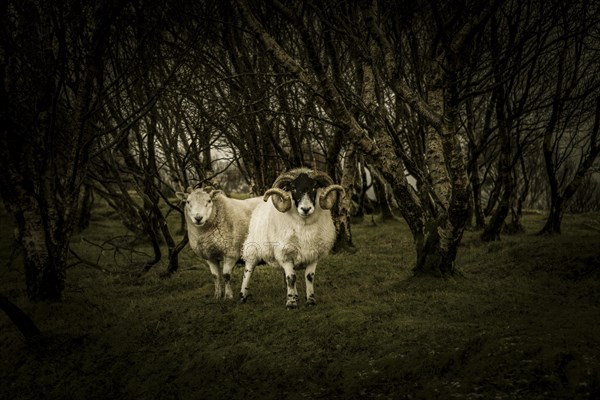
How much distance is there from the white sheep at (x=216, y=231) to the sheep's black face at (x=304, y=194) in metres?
2.07

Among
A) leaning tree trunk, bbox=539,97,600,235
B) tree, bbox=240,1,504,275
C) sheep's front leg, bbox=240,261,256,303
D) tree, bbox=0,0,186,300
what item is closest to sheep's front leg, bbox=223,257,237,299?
sheep's front leg, bbox=240,261,256,303

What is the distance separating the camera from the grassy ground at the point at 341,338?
208 inches

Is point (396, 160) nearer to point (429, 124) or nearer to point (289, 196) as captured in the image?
point (429, 124)

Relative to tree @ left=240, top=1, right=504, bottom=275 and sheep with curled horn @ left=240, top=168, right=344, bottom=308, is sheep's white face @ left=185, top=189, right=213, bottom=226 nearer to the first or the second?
sheep with curled horn @ left=240, top=168, right=344, bottom=308

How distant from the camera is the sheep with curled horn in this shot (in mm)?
8055

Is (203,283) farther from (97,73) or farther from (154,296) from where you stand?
(97,73)

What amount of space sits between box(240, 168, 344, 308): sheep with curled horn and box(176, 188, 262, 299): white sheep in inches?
43.7

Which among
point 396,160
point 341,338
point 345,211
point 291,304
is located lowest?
point 341,338

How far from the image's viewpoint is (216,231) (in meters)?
9.48

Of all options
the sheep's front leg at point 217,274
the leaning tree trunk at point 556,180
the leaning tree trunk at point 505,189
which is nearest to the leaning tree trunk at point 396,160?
the sheep's front leg at point 217,274

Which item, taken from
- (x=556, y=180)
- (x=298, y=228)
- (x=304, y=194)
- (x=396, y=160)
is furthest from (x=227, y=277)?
(x=556, y=180)

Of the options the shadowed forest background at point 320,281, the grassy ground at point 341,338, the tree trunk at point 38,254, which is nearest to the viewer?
the grassy ground at point 341,338

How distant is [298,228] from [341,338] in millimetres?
2158

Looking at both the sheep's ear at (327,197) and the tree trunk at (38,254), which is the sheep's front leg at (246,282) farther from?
the tree trunk at (38,254)
